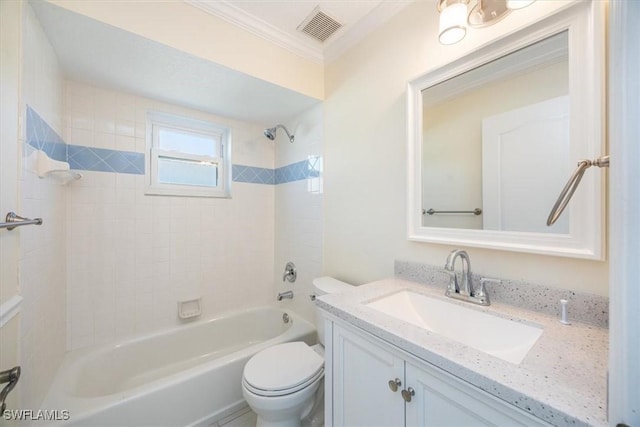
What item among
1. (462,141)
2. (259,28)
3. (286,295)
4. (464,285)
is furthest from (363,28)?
(286,295)

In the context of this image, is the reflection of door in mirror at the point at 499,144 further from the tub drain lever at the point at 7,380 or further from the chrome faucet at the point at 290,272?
the tub drain lever at the point at 7,380

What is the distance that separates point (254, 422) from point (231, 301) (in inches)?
40.0

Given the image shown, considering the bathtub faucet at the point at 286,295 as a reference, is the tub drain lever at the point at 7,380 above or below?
above

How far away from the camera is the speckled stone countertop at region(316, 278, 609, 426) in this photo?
483 mm

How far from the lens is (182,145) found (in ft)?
6.98

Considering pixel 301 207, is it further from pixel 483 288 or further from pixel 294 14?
pixel 483 288

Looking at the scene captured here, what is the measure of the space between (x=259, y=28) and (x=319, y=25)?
1.26ft

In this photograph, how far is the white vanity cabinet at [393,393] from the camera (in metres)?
0.60

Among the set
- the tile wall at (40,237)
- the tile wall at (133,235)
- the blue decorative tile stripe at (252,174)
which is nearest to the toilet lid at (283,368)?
the tile wall at (40,237)

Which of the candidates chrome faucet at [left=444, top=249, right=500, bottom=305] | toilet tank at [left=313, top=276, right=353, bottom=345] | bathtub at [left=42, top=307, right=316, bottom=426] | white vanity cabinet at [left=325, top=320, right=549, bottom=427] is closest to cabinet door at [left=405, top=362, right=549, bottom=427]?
white vanity cabinet at [left=325, top=320, right=549, bottom=427]

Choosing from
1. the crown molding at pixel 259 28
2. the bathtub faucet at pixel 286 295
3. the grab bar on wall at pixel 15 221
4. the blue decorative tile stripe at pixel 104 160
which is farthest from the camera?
the bathtub faucet at pixel 286 295

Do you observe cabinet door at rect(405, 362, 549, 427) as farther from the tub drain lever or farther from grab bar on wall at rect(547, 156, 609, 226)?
the tub drain lever

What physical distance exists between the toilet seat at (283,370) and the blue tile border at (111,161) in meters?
1.27

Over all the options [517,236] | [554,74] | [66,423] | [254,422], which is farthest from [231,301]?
[554,74]
